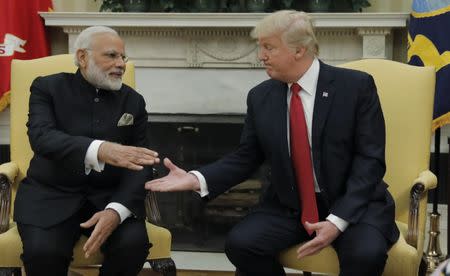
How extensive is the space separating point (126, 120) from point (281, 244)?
75cm

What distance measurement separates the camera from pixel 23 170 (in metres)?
2.85

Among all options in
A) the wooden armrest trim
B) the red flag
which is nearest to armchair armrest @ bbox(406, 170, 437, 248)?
the wooden armrest trim

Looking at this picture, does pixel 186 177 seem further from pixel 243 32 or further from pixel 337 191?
pixel 243 32

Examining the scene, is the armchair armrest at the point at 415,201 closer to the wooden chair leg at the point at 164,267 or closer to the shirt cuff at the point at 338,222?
the shirt cuff at the point at 338,222

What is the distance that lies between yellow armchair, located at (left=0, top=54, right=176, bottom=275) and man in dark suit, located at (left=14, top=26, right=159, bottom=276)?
6cm

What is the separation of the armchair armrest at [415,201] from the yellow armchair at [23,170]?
877mm

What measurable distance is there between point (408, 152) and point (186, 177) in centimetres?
91

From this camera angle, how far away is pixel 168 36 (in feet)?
13.6

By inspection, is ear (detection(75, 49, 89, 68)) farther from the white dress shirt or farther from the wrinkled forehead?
the white dress shirt

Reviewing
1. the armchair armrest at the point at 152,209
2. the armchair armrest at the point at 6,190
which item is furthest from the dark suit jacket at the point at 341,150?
the armchair armrest at the point at 6,190

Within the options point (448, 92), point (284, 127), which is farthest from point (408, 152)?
point (448, 92)

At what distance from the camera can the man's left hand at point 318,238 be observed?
2.22 m

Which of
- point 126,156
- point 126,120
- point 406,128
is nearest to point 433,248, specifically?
point 406,128

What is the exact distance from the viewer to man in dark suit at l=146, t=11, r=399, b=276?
236cm
